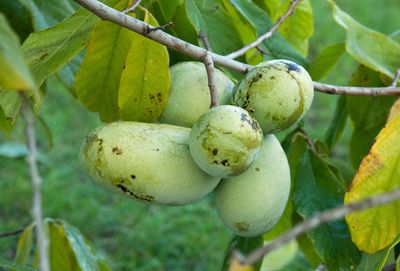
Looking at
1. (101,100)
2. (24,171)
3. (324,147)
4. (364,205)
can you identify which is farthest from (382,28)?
(364,205)

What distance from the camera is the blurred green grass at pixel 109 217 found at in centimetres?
280

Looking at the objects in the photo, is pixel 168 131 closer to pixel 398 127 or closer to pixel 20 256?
pixel 398 127

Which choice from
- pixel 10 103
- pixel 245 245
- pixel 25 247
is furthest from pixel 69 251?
pixel 10 103

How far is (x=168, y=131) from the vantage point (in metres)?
1.06

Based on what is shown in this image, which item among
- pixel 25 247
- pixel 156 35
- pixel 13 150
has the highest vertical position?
pixel 156 35

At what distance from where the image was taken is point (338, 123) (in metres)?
1.63

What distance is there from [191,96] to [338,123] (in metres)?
0.59

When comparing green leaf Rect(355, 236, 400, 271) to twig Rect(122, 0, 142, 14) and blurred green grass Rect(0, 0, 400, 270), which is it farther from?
blurred green grass Rect(0, 0, 400, 270)

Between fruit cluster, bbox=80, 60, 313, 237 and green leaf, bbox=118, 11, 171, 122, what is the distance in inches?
1.3

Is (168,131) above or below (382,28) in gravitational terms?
above

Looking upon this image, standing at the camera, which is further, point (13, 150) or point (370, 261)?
point (13, 150)

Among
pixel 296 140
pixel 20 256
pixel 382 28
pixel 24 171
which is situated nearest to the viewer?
pixel 296 140

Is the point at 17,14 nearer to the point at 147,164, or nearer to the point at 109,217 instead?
the point at 147,164

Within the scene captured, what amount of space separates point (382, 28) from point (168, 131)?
3.44 meters
